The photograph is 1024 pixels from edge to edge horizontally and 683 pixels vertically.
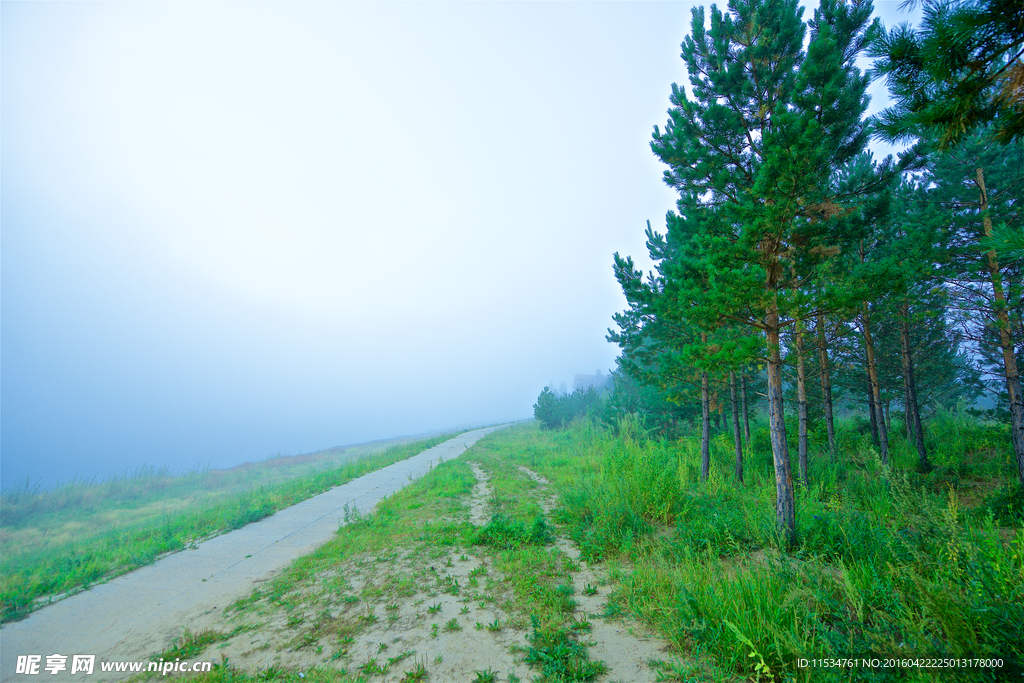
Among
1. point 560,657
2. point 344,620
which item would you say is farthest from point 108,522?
point 560,657

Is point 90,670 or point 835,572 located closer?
point 90,670

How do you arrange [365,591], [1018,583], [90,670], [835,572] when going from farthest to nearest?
1. [365,591]
2. [835,572]
3. [90,670]
4. [1018,583]

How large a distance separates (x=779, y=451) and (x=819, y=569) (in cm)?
174

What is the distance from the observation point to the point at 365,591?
4.64 meters

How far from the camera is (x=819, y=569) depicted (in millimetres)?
3654

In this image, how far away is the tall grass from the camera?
2445mm

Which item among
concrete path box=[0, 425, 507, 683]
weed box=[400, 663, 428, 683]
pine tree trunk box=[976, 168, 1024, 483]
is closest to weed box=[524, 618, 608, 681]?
weed box=[400, 663, 428, 683]

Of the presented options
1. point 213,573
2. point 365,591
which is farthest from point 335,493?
point 365,591

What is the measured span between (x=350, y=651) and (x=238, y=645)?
1200 millimetres

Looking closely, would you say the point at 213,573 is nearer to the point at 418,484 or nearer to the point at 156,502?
the point at 418,484

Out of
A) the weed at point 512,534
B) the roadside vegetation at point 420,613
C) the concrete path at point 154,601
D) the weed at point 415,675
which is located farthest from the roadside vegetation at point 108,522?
the weed at point 512,534

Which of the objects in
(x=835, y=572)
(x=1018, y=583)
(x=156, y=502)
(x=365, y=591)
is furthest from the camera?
(x=156, y=502)

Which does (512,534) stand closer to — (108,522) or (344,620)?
(344,620)

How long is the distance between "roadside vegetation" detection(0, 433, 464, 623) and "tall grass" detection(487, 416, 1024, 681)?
7386mm
